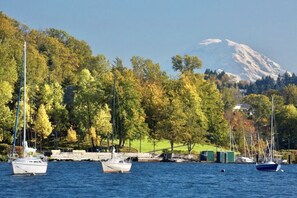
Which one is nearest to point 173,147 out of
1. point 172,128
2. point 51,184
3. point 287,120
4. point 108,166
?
point 172,128

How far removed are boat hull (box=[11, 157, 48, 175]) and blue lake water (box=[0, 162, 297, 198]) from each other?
1230 millimetres

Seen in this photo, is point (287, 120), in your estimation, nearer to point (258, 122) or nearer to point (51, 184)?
point (258, 122)

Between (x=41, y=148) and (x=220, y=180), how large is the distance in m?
48.2

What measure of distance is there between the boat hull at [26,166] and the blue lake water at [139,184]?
1230mm

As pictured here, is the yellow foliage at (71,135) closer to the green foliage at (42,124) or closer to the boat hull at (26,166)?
the green foliage at (42,124)

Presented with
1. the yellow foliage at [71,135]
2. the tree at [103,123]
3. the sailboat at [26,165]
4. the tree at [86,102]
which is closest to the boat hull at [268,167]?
the tree at [103,123]

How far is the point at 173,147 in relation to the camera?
143 metres

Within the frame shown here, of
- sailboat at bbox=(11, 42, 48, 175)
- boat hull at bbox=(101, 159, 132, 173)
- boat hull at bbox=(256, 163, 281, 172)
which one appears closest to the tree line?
boat hull at bbox=(256, 163, 281, 172)

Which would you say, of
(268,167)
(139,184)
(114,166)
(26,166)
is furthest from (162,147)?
(139,184)

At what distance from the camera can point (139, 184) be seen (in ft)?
250

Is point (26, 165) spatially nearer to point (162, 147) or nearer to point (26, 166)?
point (26, 166)

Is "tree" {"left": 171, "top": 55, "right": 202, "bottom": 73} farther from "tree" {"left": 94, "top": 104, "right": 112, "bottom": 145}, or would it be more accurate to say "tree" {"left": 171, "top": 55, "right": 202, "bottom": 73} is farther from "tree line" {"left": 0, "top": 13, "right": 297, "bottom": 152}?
"tree" {"left": 94, "top": 104, "right": 112, "bottom": 145}

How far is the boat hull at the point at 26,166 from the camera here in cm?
8000

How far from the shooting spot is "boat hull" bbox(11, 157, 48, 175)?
262 ft
